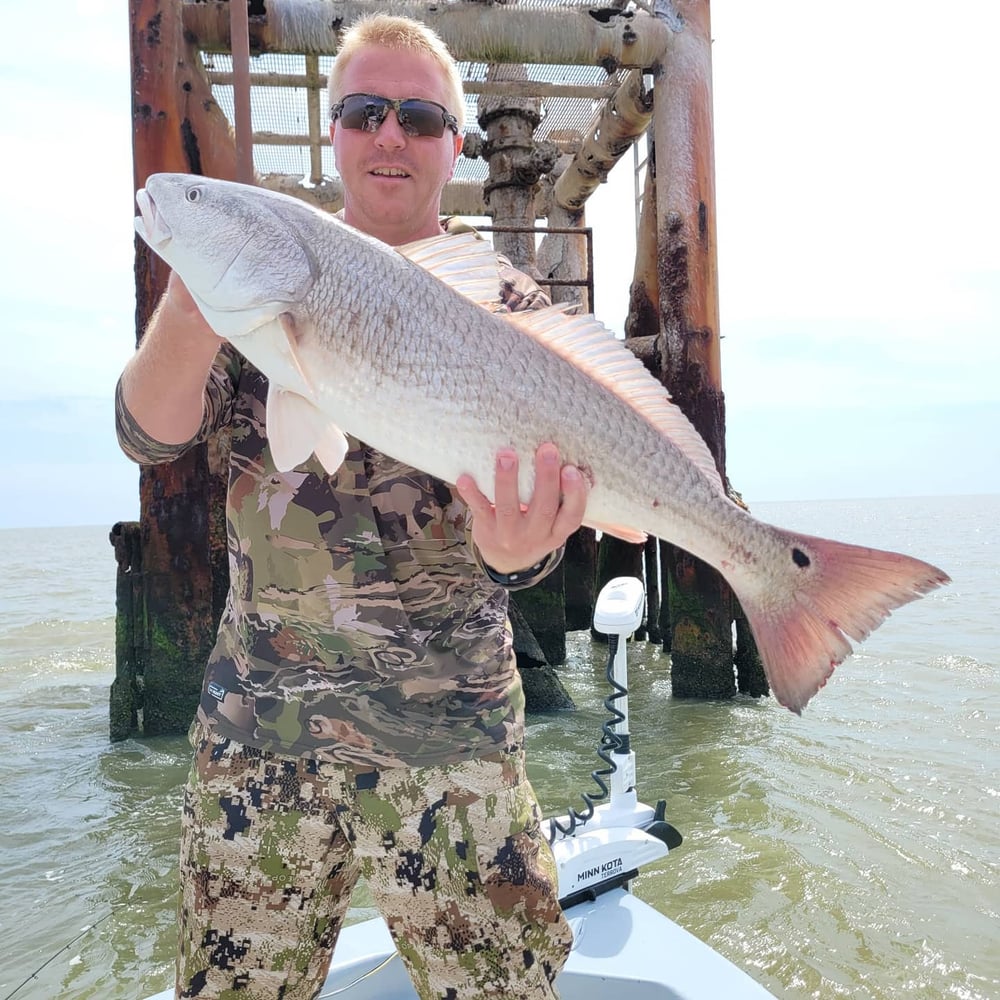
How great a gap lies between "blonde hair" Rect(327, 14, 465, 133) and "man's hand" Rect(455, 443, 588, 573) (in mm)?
1022

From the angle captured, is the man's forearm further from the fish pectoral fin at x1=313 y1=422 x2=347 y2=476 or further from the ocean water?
the ocean water

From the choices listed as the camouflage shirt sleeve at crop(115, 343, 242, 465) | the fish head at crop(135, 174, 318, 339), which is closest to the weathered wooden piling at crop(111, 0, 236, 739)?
the camouflage shirt sleeve at crop(115, 343, 242, 465)

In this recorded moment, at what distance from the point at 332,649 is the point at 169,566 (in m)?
5.29

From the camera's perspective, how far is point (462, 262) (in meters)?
2.06

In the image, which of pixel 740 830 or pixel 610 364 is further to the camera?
pixel 740 830

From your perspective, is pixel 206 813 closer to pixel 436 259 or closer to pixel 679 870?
pixel 436 259

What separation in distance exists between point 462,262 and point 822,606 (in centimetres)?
120

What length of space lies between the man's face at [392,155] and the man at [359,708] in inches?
0.4

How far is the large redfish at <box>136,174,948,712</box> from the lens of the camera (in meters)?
1.89

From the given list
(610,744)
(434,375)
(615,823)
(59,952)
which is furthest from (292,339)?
(59,952)

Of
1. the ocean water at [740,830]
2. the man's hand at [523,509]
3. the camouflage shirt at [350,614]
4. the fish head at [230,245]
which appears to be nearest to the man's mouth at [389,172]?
the fish head at [230,245]

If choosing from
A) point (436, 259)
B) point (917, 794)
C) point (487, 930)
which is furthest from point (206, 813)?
point (917, 794)

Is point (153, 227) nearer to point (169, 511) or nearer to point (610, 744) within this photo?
point (610, 744)

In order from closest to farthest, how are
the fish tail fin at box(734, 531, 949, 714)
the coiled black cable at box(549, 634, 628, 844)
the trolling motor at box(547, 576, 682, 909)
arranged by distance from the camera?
Answer: the fish tail fin at box(734, 531, 949, 714)
the trolling motor at box(547, 576, 682, 909)
the coiled black cable at box(549, 634, 628, 844)
